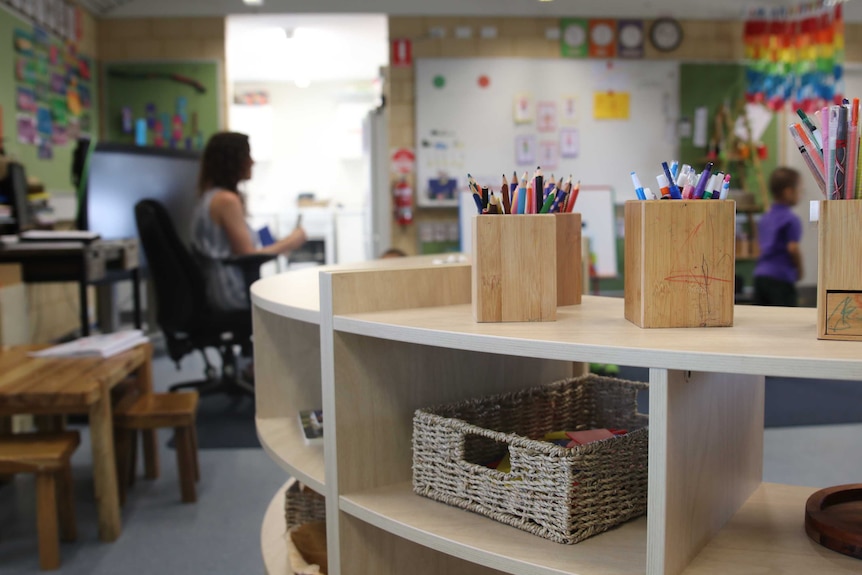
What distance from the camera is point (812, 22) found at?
590 centimetres

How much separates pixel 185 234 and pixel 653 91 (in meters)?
3.78

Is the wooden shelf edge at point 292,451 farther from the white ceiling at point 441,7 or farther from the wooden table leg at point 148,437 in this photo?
the white ceiling at point 441,7

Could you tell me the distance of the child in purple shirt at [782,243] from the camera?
423cm

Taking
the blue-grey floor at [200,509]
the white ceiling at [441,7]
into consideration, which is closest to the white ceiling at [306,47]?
the white ceiling at [441,7]

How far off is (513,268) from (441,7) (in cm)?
580

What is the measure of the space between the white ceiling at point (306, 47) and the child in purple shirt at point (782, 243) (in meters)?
3.55

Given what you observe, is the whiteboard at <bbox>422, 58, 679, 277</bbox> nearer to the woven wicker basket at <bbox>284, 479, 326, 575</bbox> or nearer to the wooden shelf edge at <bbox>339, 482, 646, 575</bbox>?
the woven wicker basket at <bbox>284, 479, 326, 575</bbox>

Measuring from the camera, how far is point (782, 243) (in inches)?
169

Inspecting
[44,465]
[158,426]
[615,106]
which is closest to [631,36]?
[615,106]

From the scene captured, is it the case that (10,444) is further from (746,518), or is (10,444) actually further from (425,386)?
(746,518)

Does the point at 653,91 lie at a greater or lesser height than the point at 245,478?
greater

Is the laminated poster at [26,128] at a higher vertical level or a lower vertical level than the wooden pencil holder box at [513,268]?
higher

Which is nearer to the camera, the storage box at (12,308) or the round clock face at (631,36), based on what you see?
the storage box at (12,308)

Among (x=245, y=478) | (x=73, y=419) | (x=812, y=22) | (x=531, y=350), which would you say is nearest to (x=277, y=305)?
(x=531, y=350)
